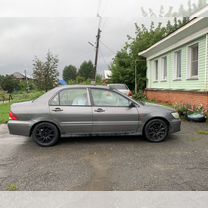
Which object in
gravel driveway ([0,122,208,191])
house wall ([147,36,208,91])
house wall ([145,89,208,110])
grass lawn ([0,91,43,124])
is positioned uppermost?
house wall ([147,36,208,91])

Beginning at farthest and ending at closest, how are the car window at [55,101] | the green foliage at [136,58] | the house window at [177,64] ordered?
the green foliage at [136,58], the house window at [177,64], the car window at [55,101]

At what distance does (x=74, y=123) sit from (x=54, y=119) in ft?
1.65

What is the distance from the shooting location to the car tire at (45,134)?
18.1 feet

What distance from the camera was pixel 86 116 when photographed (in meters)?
5.56

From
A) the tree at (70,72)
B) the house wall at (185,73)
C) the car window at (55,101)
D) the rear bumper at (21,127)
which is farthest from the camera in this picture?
the tree at (70,72)

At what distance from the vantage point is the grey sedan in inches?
215

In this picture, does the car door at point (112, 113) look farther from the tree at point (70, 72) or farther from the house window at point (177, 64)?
the tree at point (70, 72)

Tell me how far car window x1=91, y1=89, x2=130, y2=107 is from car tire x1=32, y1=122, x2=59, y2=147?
4.32ft

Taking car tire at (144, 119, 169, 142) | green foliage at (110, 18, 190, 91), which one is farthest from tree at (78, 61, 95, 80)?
car tire at (144, 119, 169, 142)

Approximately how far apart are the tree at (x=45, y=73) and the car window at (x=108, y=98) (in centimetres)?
2024

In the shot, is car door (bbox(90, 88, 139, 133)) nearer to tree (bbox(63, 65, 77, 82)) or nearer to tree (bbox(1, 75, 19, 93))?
tree (bbox(1, 75, 19, 93))

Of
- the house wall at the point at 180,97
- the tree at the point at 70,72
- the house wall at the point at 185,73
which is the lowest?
the house wall at the point at 180,97

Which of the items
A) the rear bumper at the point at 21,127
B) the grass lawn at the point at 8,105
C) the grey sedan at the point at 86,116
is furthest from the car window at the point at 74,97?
the grass lawn at the point at 8,105

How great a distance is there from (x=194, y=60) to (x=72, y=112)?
7.88m
